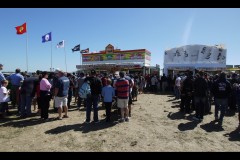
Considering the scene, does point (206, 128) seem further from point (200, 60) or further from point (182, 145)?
point (200, 60)

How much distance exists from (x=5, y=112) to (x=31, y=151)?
458cm

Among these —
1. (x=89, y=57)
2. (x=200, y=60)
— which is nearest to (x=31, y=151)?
(x=200, y=60)

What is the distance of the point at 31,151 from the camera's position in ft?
17.1

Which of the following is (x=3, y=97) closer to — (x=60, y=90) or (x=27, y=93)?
(x=27, y=93)

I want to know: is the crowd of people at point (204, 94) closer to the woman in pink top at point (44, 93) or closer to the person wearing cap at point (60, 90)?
the person wearing cap at point (60, 90)

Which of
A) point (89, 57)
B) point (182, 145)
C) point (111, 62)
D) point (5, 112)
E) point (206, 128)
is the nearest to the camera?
Answer: point (182, 145)

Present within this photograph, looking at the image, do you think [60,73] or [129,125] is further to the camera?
[60,73]

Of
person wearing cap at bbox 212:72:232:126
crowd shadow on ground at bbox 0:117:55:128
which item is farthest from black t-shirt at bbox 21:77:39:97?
person wearing cap at bbox 212:72:232:126

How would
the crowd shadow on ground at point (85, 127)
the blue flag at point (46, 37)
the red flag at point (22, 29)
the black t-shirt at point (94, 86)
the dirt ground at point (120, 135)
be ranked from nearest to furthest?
1. the dirt ground at point (120, 135)
2. the crowd shadow on ground at point (85, 127)
3. the black t-shirt at point (94, 86)
4. the red flag at point (22, 29)
5. the blue flag at point (46, 37)

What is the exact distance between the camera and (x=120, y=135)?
648cm

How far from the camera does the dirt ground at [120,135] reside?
5.56 metres

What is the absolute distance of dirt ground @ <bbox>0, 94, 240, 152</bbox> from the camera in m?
5.56

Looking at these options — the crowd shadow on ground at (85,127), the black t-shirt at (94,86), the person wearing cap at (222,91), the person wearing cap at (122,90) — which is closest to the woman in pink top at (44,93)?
the crowd shadow on ground at (85,127)

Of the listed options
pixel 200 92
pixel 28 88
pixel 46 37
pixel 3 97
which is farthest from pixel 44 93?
pixel 46 37
